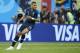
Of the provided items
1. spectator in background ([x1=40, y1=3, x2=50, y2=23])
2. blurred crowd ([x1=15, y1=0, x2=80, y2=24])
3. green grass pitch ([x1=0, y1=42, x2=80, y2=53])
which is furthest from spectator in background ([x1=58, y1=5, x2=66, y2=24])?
green grass pitch ([x1=0, y1=42, x2=80, y2=53])

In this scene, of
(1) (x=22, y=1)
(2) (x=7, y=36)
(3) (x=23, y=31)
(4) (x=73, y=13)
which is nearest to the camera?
(3) (x=23, y=31)

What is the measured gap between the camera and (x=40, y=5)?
20.2m

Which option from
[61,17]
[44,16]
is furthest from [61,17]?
[44,16]

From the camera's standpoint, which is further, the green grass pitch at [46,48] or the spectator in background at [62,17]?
the spectator in background at [62,17]

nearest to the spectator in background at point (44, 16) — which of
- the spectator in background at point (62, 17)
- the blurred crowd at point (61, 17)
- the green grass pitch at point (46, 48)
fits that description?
the blurred crowd at point (61, 17)

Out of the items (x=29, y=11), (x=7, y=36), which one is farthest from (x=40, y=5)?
(x=29, y=11)

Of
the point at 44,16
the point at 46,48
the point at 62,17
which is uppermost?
the point at 44,16

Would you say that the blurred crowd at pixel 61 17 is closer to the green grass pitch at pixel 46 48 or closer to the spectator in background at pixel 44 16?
the spectator in background at pixel 44 16

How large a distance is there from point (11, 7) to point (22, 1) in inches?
43.2

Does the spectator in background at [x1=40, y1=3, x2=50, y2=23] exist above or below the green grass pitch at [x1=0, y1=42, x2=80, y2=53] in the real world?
above

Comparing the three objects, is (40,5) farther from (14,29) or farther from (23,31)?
(23,31)

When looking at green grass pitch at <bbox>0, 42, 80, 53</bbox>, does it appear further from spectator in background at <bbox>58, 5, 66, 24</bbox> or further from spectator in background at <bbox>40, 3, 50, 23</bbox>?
spectator in background at <bbox>40, 3, 50, 23</bbox>

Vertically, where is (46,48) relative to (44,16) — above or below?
below

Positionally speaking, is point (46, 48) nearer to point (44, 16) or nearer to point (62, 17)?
point (44, 16)
